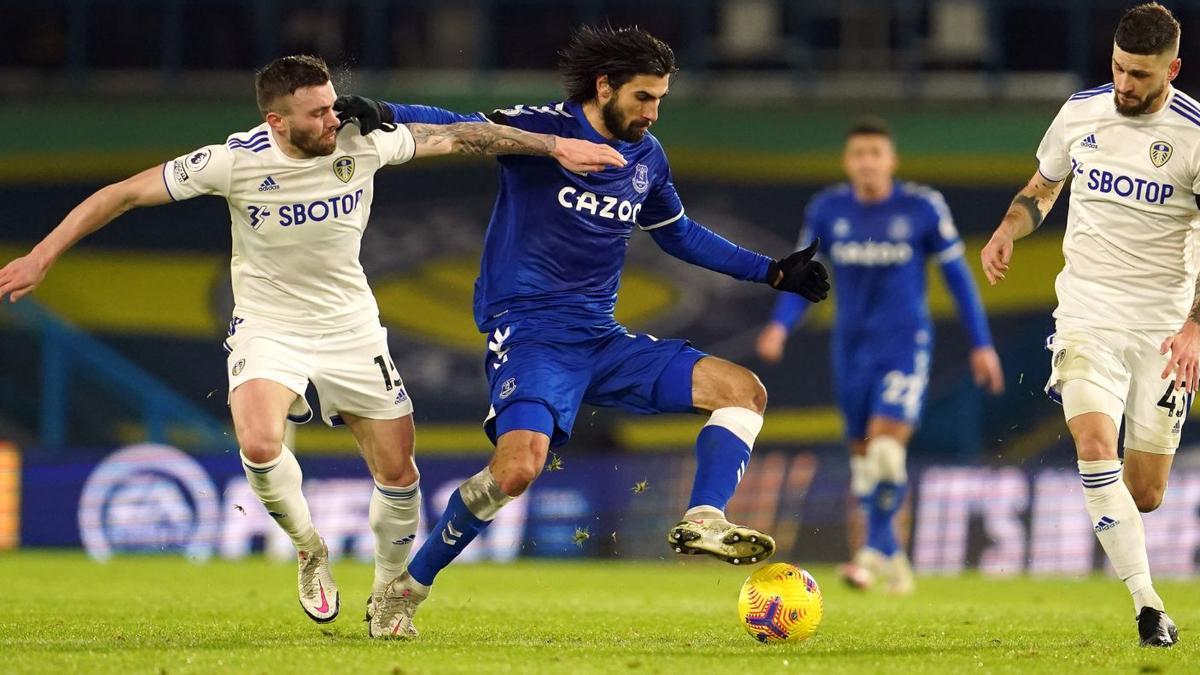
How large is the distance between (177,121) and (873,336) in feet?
38.7

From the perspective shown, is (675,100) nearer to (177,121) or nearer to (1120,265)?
(177,121)

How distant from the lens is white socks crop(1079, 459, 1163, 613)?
25.6ft

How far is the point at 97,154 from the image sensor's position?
21578 millimetres

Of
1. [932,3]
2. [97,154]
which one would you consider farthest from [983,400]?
[97,154]

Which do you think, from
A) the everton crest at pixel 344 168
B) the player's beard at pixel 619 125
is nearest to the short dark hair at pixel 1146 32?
the player's beard at pixel 619 125

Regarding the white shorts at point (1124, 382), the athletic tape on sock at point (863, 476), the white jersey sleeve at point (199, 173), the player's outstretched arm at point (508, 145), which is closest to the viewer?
the white jersey sleeve at point (199, 173)

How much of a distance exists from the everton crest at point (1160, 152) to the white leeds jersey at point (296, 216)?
128 inches

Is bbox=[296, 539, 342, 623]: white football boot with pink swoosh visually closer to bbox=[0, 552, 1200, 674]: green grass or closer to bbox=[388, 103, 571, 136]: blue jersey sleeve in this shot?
bbox=[0, 552, 1200, 674]: green grass

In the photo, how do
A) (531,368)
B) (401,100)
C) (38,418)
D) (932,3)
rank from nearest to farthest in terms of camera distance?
(531,368)
(38,418)
(401,100)
(932,3)

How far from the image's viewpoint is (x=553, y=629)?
8617mm

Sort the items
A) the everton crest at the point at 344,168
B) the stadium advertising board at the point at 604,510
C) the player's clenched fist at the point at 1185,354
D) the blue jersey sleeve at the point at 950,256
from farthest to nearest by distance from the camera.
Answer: the stadium advertising board at the point at 604,510 < the blue jersey sleeve at the point at 950,256 < the everton crest at the point at 344,168 < the player's clenched fist at the point at 1185,354

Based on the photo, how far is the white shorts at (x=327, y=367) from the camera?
25.9 feet

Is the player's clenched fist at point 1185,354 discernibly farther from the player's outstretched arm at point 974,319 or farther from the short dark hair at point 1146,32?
the player's outstretched arm at point 974,319

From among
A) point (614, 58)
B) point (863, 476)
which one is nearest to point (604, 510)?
point (863, 476)
